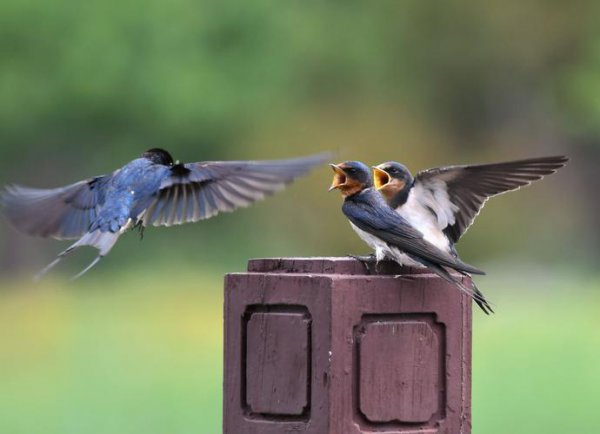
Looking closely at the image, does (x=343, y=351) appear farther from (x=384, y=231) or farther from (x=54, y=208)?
(x=54, y=208)

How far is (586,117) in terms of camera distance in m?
24.8

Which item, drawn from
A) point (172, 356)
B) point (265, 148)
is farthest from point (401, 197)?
point (265, 148)

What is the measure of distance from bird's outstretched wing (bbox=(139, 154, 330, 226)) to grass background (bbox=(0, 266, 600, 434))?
13.3 ft

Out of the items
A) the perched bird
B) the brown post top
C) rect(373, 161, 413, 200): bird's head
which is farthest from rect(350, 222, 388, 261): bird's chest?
the perched bird

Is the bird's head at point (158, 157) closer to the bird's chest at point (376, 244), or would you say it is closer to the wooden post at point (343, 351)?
the bird's chest at point (376, 244)

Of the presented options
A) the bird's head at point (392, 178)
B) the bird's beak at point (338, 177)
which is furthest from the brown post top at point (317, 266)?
the bird's head at point (392, 178)

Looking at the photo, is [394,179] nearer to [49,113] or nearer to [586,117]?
[49,113]

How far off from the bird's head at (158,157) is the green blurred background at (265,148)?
4.00 meters

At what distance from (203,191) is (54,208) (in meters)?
0.42

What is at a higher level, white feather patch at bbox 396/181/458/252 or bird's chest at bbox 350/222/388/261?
white feather patch at bbox 396/181/458/252

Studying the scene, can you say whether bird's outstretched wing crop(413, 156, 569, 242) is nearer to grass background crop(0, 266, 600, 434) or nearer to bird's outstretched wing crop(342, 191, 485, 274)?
bird's outstretched wing crop(342, 191, 485, 274)

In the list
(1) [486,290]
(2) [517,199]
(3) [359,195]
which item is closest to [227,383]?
(3) [359,195]

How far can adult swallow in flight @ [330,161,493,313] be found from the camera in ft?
10.6

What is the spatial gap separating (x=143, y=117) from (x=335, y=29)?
5541mm
